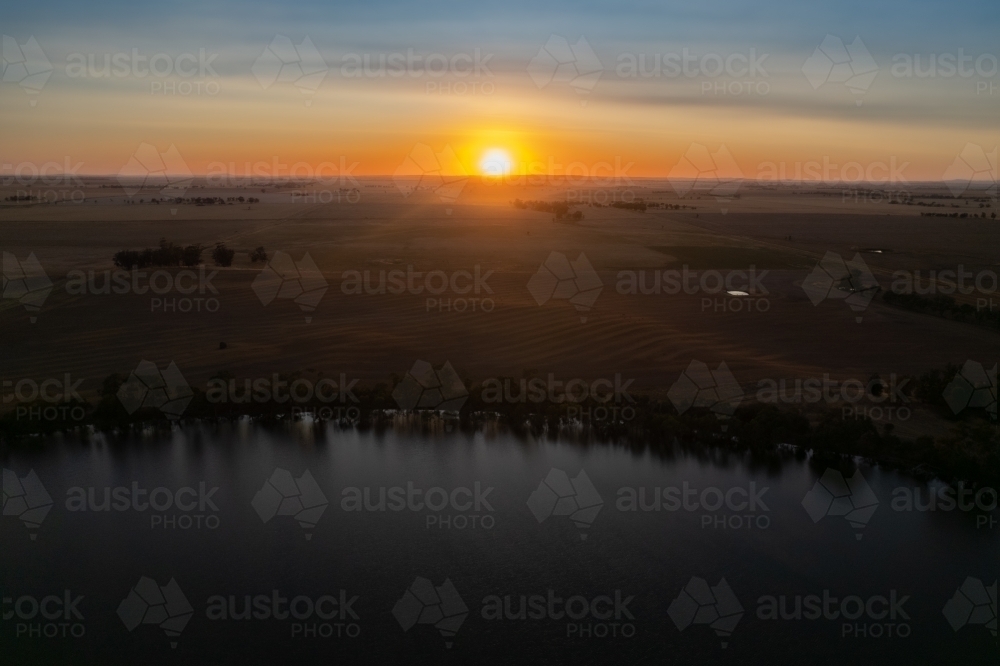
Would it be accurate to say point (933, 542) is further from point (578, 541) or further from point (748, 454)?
point (578, 541)
